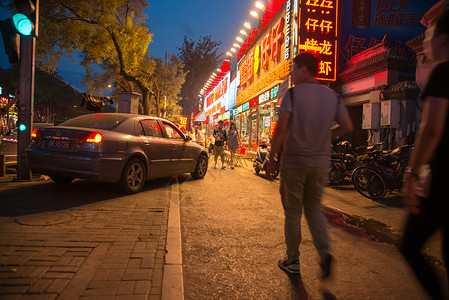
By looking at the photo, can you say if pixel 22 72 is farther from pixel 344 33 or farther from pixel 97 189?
pixel 344 33

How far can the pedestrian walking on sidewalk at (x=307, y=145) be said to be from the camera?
2.65 metres

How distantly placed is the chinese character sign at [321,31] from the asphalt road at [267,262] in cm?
854

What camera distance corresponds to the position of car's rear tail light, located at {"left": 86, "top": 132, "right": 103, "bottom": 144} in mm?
5316

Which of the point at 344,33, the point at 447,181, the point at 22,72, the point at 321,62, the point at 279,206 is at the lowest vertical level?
the point at 279,206

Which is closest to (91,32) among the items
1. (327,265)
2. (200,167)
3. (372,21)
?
(200,167)

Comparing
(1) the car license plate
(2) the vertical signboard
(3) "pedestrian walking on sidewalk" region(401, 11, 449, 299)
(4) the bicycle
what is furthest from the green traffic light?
(2) the vertical signboard

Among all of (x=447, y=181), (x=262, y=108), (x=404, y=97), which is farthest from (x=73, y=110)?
(x=447, y=181)

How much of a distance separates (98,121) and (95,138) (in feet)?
2.93

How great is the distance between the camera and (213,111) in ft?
138

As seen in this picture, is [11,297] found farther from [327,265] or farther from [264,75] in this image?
[264,75]

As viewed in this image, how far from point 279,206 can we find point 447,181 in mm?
4210

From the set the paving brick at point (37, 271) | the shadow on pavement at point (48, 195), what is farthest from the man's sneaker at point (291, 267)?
the shadow on pavement at point (48, 195)

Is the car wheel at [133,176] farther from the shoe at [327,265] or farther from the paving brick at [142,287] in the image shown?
the shoe at [327,265]

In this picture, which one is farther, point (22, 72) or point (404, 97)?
point (404, 97)
